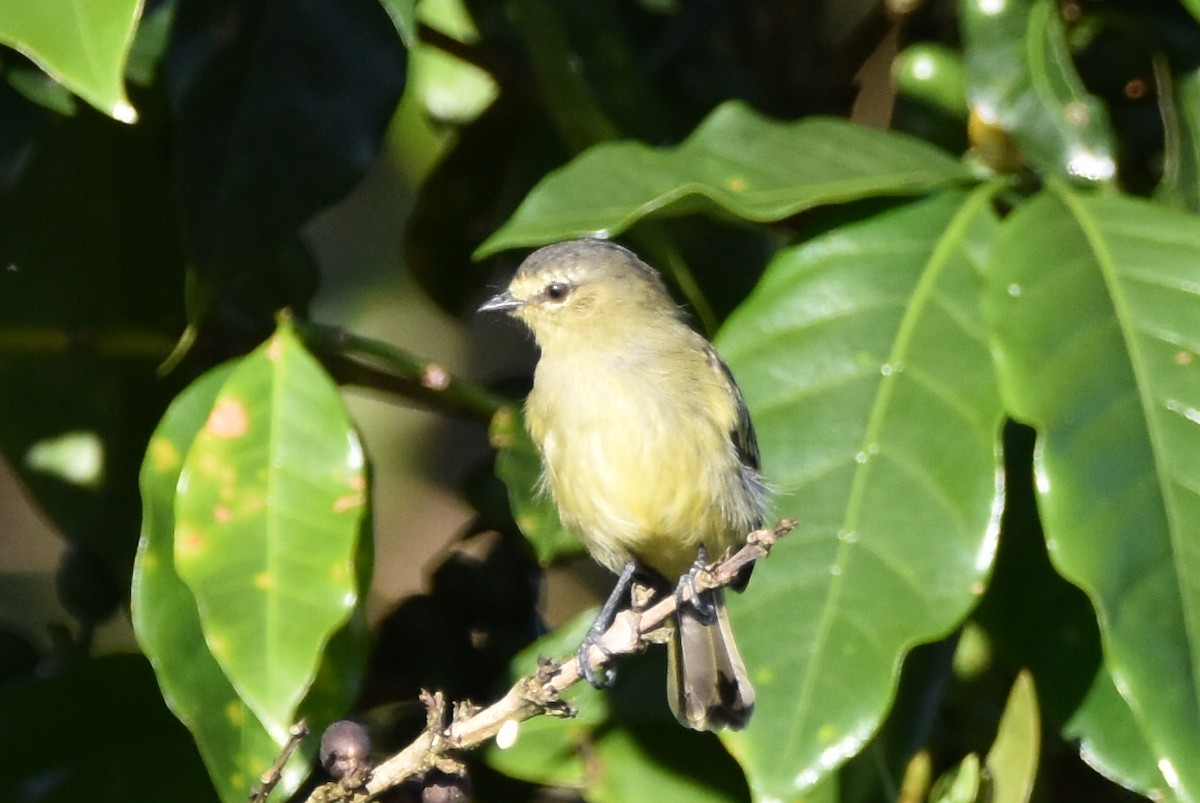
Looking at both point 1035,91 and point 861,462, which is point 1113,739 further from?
point 1035,91

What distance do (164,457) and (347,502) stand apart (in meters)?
0.33

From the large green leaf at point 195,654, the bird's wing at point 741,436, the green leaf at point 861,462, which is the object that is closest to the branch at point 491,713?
the green leaf at point 861,462

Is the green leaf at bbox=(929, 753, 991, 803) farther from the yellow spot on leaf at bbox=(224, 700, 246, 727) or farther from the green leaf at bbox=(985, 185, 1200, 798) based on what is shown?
the yellow spot on leaf at bbox=(224, 700, 246, 727)

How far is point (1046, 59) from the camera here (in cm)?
262

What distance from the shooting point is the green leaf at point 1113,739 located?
2.33 metres

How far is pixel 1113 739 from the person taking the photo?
2.36 meters

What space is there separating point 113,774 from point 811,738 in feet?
3.95

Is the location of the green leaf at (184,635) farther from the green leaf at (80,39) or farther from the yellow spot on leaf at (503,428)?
the green leaf at (80,39)

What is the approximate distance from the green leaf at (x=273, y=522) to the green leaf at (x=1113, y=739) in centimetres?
104

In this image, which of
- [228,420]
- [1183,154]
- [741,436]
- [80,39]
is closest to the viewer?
[80,39]

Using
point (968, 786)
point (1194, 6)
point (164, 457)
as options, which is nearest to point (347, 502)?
point (164, 457)

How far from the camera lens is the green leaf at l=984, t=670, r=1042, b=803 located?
2393mm

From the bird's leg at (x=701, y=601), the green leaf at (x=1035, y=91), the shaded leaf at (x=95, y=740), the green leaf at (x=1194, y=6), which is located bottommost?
the shaded leaf at (x=95, y=740)

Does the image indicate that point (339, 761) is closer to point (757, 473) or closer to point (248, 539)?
point (248, 539)
